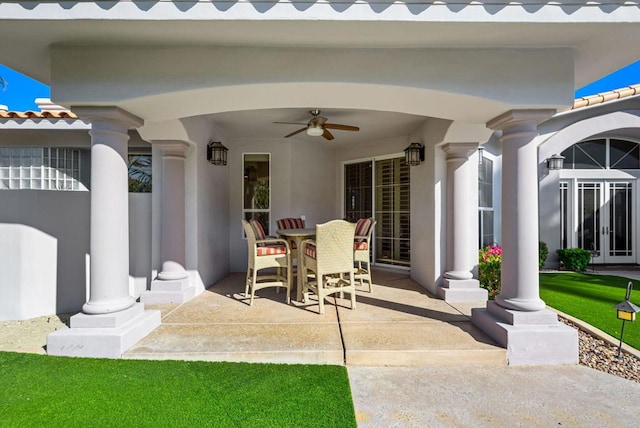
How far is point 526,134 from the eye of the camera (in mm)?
3068

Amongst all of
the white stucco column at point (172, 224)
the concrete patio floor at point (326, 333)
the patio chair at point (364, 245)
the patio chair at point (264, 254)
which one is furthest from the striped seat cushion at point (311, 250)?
the white stucco column at point (172, 224)

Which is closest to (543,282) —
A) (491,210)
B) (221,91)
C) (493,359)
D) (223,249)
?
(491,210)

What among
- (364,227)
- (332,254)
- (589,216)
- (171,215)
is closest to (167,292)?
(171,215)

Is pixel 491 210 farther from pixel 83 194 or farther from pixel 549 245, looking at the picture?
pixel 83 194

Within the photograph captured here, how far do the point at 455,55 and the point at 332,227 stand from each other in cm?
219

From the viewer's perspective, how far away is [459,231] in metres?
4.56

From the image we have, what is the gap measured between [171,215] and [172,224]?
128 mm

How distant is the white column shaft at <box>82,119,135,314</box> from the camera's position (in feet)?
9.89

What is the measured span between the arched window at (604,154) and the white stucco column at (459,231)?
5291 millimetres

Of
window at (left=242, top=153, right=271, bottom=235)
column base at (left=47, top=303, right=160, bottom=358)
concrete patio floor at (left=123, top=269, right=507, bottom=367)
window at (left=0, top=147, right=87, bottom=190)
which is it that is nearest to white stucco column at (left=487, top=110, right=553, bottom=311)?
concrete patio floor at (left=123, top=269, right=507, bottom=367)

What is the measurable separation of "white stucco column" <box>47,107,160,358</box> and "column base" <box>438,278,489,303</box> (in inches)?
148

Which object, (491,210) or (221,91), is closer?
(221,91)

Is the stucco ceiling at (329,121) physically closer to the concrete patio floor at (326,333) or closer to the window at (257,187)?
the window at (257,187)

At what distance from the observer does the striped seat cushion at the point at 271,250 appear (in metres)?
→ 4.35
